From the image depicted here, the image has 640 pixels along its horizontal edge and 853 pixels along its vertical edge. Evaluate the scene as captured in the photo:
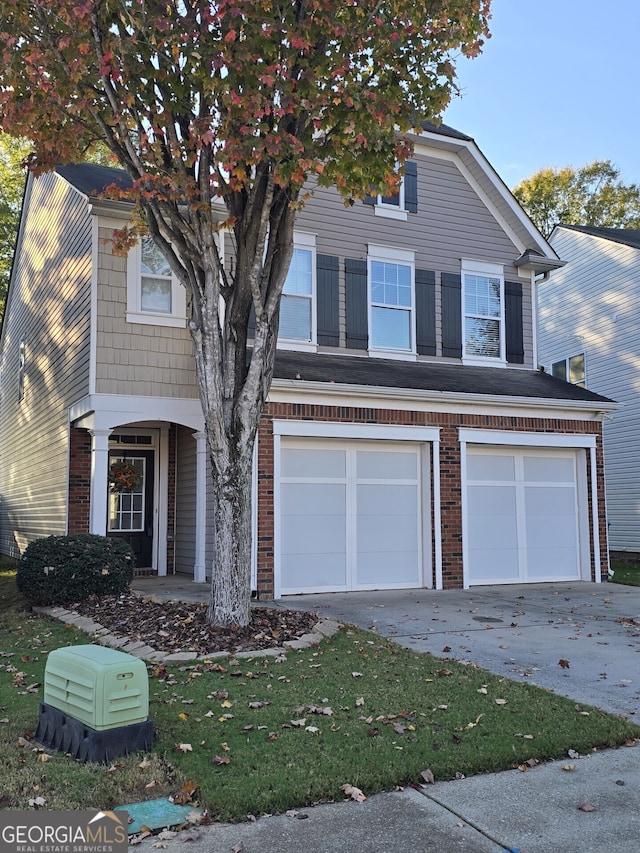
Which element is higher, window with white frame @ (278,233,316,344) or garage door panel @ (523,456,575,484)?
window with white frame @ (278,233,316,344)

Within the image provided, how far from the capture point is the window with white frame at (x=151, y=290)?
39.6 feet

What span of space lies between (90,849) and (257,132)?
637cm

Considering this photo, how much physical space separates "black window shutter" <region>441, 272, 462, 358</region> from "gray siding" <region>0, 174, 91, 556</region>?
627cm

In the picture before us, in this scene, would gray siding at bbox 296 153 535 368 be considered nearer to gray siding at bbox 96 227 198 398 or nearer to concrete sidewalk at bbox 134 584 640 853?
gray siding at bbox 96 227 198 398

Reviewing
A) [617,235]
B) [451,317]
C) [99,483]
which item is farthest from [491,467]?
[617,235]

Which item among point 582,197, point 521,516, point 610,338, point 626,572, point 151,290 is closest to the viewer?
point 151,290

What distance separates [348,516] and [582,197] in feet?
83.3

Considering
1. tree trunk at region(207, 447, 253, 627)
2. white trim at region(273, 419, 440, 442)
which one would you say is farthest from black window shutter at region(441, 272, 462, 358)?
tree trunk at region(207, 447, 253, 627)

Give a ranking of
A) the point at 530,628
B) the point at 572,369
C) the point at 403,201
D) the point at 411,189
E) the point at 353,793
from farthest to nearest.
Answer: the point at 572,369, the point at 411,189, the point at 403,201, the point at 530,628, the point at 353,793

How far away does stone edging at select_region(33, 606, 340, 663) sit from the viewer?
6965 mm

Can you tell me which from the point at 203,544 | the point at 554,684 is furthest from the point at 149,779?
the point at 203,544

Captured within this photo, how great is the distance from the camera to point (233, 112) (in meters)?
7.46

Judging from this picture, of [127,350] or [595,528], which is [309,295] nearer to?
[127,350]

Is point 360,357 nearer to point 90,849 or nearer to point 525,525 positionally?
point 525,525
